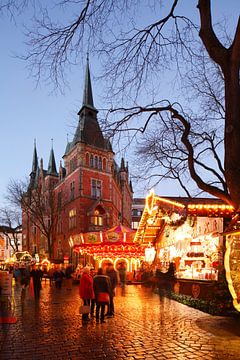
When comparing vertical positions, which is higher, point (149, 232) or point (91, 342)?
point (149, 232)

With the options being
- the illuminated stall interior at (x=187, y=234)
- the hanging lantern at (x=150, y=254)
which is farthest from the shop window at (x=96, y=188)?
the illuminated stall interior at (x=187, y=234)

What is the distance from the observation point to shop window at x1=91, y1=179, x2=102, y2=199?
52375 millimetres

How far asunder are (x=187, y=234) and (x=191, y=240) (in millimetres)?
544

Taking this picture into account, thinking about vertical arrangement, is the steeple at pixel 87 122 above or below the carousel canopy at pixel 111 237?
above

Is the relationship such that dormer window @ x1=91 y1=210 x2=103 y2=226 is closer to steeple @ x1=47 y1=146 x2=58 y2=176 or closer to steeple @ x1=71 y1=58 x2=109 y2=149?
steeple @ x1=71 y1=58 x2=109 y2=149

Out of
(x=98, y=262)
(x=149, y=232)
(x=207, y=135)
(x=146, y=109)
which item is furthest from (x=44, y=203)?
(x=146, y=109)

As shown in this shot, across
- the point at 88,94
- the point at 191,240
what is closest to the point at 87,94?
the point at 88,94

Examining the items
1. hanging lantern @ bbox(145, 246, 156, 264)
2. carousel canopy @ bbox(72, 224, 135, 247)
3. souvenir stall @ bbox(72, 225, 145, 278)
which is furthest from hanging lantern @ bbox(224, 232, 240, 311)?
carousel canopy @ bbox(72, 224, 135, 247)

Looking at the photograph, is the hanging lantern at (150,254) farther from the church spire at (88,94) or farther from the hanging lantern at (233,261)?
the church spire at (88,94)

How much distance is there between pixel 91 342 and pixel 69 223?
153ft

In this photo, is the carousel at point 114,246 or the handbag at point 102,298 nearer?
the handbag at point 102,298

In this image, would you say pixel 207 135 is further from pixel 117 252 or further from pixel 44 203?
pixel 44 203

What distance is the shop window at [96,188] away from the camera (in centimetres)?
5238

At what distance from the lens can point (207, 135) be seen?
19406mm
